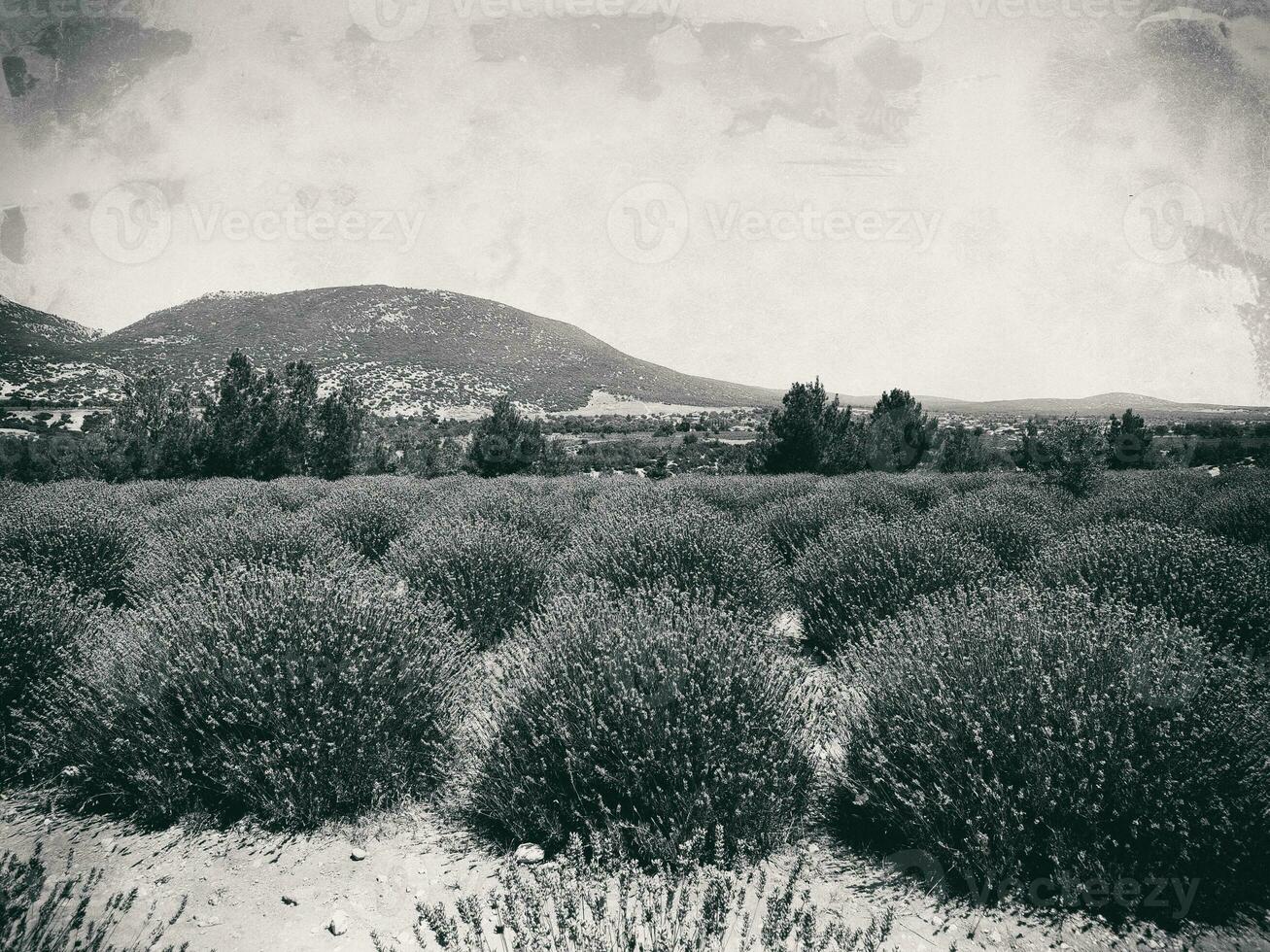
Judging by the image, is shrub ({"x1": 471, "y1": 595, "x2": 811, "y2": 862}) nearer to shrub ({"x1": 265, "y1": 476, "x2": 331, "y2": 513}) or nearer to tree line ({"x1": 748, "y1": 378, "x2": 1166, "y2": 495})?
shrub ({"x1": 265, "y1": 476, "x2": 331, "y2": 513})

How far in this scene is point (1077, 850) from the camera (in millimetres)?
2107

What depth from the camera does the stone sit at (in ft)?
8.21

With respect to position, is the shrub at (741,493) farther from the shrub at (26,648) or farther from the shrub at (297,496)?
the shrub at (26,648)

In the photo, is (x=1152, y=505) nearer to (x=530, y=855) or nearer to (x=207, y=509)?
(x=530, y=855)

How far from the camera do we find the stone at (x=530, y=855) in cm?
250

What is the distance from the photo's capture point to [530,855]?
2506 millimetres

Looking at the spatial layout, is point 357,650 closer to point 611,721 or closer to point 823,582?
point 611,721

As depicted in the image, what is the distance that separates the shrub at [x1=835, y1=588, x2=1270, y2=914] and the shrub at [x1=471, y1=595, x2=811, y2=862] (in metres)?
0.42

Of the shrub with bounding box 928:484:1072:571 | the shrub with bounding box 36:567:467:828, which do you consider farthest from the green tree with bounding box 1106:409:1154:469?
the shrub with bounding box 36:567:467:828

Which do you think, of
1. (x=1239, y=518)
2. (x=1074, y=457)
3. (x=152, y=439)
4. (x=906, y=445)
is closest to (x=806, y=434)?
(x=906, y=445)

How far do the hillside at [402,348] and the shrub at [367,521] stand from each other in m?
47.8

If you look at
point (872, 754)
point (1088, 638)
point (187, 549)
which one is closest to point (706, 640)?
point (872, 754)

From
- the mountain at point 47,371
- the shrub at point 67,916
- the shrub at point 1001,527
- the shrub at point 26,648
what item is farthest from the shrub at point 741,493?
the mountain at point 47,371

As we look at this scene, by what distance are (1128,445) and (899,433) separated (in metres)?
7.76
